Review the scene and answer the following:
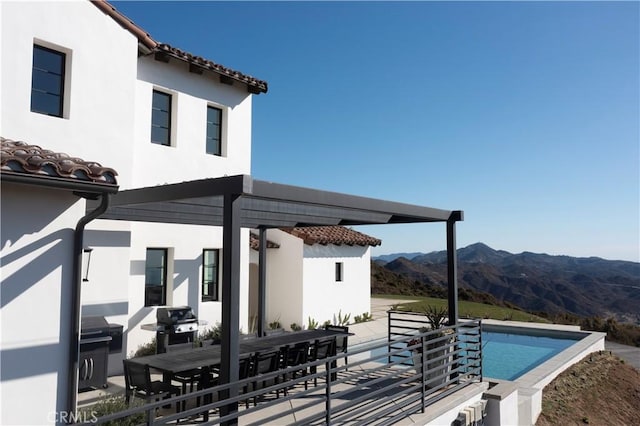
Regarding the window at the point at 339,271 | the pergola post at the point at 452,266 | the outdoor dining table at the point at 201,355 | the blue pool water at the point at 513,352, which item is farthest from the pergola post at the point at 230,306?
the window at the point at 339,271

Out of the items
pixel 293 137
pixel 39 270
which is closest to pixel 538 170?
pixel 293 137

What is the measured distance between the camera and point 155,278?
12.4 m

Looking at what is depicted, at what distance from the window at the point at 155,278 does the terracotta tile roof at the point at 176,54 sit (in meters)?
5.34

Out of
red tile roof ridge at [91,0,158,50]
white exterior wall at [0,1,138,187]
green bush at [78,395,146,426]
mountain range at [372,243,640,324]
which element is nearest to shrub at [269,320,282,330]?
→ white exterior wall at [0,1,138,187]

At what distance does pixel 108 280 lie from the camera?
32.3ft

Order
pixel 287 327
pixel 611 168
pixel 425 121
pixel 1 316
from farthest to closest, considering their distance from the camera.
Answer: pixel 611 168, pixel 425 121, pixel 287 327, pixel 1 316

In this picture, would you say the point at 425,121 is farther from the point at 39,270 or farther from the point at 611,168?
the point at 39,270

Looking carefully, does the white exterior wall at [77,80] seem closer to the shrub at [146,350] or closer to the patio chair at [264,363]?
the shrub at [146,350]

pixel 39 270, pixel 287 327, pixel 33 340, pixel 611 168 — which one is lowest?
pixel 287 327

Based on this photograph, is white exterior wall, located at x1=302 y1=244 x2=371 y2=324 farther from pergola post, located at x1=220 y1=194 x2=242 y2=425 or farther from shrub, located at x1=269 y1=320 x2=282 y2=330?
pergola post, located at x1=220 y1=194 x2=242 y2=425

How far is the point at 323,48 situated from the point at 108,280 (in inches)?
449

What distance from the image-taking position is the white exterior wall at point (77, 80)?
8.05 meters

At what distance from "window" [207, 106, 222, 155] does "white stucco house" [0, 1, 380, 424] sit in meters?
0.04

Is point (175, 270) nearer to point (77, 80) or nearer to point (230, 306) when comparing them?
point (77, 80)
